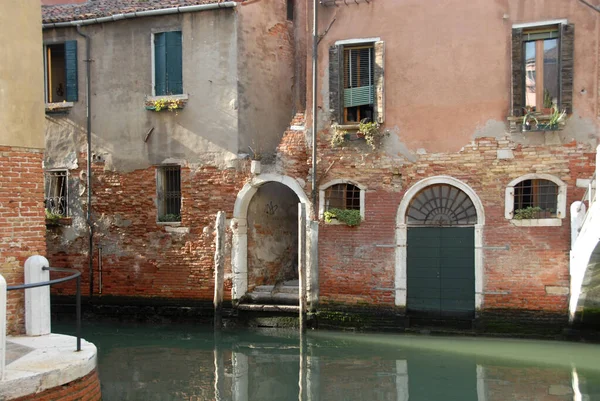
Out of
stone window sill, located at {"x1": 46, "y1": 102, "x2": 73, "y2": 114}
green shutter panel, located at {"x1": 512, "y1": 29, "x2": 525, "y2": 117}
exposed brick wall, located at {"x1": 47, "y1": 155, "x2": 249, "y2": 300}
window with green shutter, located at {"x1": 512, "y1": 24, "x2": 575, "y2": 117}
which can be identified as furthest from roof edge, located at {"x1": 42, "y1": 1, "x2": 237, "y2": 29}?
window with green shutter, located at {"x1": 512, "y1": 24, "x2": 575, "y2": 117}

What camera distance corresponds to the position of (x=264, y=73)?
1280 cm

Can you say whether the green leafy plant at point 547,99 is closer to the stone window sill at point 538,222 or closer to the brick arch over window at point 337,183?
the stone window sill at point 538,222

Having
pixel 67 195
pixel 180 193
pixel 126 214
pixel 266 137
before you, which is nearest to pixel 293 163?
pixel 266 137

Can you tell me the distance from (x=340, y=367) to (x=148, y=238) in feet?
16.1

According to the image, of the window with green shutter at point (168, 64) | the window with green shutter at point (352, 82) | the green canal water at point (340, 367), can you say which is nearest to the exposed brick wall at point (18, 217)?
the green canal water at point (340, 367)

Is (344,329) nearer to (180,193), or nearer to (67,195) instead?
(180,193)

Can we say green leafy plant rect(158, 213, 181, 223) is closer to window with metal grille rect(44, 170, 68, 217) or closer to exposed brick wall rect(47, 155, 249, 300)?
exposed brick wall rect(47, 155, 249, 300)

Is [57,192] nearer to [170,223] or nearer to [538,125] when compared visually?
[170,223]

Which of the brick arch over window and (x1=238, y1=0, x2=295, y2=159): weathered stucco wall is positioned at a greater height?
→ (x1=238, y1=0, x2=295, y2=159): weathered stucco wall

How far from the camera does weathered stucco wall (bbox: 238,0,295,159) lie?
40.5 feet

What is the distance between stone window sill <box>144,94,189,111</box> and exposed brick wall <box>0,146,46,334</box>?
5.66 meters

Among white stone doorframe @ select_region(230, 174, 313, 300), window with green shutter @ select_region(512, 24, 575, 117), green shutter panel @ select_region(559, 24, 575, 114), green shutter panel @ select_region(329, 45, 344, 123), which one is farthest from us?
white stone doorframe @ select_region(230, 174, 313, 300)

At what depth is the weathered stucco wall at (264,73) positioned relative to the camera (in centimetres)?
1235

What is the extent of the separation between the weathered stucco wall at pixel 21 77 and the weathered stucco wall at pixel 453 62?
18.5 feet
